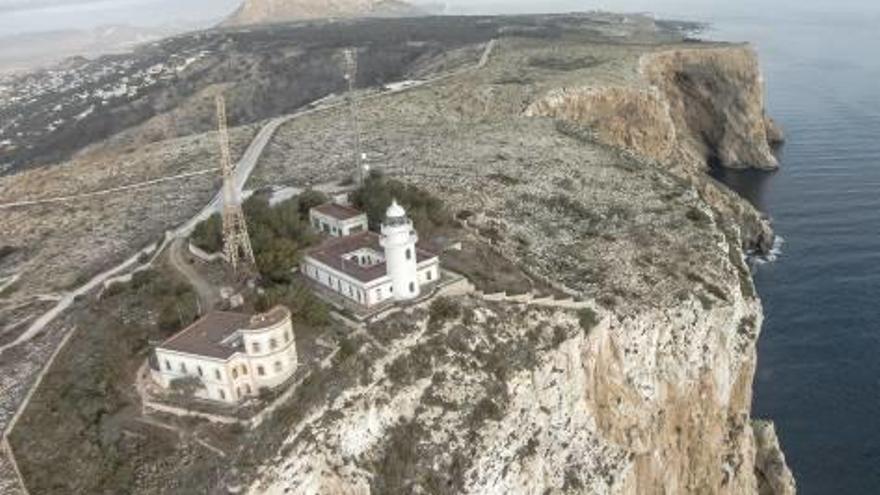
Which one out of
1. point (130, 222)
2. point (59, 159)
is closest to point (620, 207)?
point (130, 222)

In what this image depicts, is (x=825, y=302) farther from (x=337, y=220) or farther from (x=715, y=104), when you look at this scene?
(x=715, y=104)

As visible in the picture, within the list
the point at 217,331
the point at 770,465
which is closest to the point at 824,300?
the point at 770,465

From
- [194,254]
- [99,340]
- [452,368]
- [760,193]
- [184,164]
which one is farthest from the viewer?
[760,193]

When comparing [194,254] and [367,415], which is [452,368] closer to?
[367,415]

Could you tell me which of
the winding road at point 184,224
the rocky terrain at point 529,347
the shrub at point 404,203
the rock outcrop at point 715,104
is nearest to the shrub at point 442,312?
the rocky terrain at point 529,347

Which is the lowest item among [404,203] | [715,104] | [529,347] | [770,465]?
[770,465]

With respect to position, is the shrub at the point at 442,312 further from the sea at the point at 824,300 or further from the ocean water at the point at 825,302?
the ocean water at the point at 825,302

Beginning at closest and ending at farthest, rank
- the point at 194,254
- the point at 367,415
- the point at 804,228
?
the point at 367,415 < the point at 194,254 < the point at 804,228
